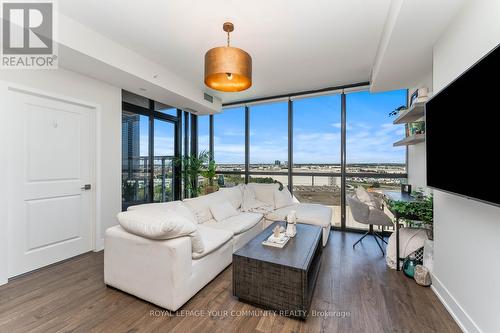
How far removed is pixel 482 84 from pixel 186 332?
2.52 meters

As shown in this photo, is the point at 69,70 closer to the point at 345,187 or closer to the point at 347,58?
the point at 347,58

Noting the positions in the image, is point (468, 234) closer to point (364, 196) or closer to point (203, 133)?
point (364, 196)

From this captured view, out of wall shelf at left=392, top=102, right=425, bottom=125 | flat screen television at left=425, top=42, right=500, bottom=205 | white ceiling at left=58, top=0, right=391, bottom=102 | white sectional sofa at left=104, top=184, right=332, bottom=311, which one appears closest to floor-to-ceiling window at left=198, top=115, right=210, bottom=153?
white ceiling at left=58, top=0, right=391, bottom=102

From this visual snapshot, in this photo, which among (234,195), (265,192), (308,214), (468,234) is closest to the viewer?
(468,234)

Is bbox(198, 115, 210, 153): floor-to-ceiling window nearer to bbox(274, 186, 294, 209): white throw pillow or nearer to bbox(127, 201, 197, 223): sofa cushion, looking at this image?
bbox(274, 186, 294, 209): white throw pillow

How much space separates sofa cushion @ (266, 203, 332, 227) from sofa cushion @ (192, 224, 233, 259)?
1214 mm

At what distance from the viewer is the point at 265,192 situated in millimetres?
4238

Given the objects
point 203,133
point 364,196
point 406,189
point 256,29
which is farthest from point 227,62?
point 203,133

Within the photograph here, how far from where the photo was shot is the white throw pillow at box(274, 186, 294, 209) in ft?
13.2

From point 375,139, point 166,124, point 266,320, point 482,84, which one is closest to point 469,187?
point 482,84

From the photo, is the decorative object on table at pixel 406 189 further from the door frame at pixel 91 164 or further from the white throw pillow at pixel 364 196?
the door frame at pixel 91 164

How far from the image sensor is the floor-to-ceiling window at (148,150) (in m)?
3.76

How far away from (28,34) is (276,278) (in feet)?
11.0

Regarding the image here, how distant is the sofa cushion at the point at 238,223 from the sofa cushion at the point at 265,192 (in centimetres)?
73
